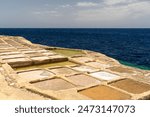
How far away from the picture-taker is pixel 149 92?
730 cm

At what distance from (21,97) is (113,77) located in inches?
177

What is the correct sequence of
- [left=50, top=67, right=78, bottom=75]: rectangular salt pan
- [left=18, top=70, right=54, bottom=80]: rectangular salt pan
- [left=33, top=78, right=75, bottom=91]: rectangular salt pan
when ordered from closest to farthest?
[left=33, top=78, right=75, bottom=91]: rectangular salt pan → [left=18, top=70, right=54, bottom=80]: rectangular salt pan → [left=50, top=67, right=78, bottom=75]: rectangular salt pan

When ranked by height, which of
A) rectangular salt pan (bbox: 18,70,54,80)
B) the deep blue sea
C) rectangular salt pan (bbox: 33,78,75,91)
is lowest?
the deep blue sea

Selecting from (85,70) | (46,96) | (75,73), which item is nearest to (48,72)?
(75,73)

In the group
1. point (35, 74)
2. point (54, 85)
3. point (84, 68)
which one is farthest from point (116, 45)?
point (54, 85)

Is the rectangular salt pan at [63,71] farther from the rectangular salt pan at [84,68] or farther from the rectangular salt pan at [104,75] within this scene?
the rectangular salt pan at [104,75]

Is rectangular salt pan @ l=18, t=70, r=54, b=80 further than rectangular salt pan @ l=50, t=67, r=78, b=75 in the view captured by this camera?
No

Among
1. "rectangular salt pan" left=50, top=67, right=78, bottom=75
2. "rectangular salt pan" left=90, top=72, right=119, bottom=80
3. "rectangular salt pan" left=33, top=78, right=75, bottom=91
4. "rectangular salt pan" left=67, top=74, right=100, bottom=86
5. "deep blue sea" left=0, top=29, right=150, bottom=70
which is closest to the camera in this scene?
"rectangular salt pan" left=33, top=78, right=75, bottom=91

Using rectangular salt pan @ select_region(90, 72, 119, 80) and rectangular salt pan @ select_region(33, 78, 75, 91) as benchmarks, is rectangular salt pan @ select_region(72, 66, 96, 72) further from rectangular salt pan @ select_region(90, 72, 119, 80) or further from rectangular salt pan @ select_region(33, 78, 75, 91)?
rectangular salt pan @ select_region(33, 78, 75, 91)

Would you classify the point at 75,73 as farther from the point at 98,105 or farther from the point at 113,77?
the point at 98,105

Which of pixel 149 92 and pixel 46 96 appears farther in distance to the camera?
pixel 149 92

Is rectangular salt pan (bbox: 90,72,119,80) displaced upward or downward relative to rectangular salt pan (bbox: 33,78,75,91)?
upward

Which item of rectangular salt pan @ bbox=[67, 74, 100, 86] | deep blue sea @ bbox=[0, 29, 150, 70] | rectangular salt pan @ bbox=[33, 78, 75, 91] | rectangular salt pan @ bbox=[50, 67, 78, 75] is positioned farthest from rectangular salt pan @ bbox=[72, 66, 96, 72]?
deep blue sea @ bbox=[0, 29, 150, 70]

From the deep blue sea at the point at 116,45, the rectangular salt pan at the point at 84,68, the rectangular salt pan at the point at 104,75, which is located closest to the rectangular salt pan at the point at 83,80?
the rectangular salt pan at the point at 104,75
